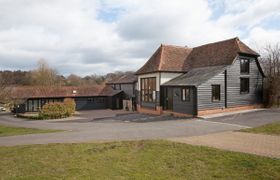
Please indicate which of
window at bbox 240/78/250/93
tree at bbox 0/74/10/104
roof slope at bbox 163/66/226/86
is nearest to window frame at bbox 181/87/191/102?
roof slope at bbox 163/66/226/86

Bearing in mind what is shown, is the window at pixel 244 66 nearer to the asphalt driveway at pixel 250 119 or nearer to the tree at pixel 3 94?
the asphalt driveway at pixel 250 119

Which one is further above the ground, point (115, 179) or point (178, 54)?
point (178, 54)

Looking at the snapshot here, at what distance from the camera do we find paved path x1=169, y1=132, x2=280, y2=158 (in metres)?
9.28

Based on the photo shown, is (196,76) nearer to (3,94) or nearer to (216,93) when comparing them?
(216,93)

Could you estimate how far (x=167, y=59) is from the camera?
29266mm

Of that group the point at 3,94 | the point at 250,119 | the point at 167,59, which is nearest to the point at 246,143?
the point at 250,119

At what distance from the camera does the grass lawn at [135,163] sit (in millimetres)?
7113

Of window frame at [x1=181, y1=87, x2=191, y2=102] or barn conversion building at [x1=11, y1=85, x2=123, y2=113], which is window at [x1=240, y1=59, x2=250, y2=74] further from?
barn conversion building at [x1=11, y1=85, x2=123, y2=113]

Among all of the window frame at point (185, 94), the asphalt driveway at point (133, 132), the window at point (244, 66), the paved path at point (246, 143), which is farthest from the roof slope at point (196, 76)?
the paved path at point (246, 143)

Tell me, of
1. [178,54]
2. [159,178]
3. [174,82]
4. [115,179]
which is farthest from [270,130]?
[178,54]

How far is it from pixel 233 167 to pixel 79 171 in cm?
438

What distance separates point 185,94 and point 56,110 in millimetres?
15518

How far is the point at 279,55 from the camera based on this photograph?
29.6 m

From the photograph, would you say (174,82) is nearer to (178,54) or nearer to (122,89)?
(178,54)
